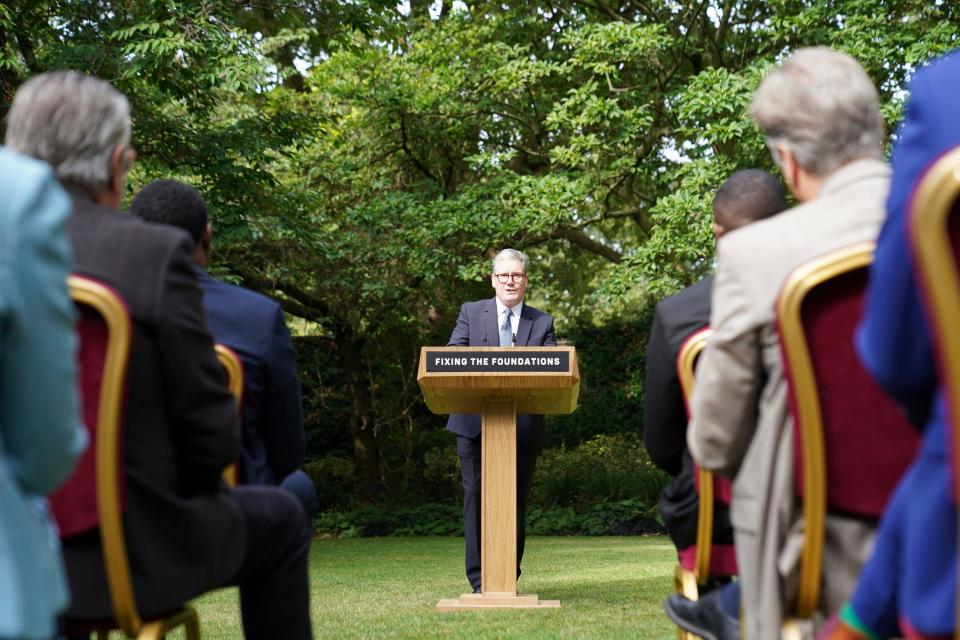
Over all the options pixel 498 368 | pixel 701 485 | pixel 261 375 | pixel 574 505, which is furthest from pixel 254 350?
pixel 574 505

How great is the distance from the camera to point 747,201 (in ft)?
12.5

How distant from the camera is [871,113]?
2754 millimetres

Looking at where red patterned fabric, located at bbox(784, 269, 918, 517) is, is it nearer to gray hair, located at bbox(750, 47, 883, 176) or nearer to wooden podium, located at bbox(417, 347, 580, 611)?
gray hair, located at bbox(750, 47, 883, 176)

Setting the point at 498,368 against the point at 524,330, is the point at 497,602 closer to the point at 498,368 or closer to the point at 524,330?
the point at 498,368

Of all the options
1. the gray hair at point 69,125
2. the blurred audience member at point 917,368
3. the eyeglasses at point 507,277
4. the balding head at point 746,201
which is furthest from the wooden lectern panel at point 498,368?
the blurred audience member at point 917,368

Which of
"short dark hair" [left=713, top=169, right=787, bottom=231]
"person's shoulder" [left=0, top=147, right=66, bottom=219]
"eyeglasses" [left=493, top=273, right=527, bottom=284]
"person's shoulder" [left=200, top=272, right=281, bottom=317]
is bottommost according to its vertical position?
"person's shoulder" [left=200, top=272, right=281, bottom=317]

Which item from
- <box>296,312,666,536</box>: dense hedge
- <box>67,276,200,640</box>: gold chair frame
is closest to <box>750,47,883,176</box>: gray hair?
<box>67,276,200,640</box>: gold chair frame

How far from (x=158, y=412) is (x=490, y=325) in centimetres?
580

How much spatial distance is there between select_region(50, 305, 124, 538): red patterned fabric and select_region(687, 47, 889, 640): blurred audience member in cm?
134

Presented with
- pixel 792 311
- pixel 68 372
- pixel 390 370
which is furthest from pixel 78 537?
pixel 390 370

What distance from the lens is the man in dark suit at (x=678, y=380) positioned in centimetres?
369

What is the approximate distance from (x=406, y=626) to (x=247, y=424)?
3.26 m

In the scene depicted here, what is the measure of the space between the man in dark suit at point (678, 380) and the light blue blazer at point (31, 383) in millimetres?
2074

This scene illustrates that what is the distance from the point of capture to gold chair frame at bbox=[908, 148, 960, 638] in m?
1.78
